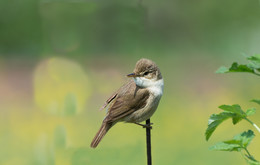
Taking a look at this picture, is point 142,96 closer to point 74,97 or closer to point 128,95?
point 128,95

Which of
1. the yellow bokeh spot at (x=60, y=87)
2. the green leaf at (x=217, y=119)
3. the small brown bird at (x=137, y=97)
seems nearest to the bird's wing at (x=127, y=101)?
the small brown bird at (x=137, y=97)

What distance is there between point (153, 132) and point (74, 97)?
0.73 metres

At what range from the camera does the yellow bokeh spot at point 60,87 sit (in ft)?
11.7

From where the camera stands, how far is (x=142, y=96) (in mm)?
1972

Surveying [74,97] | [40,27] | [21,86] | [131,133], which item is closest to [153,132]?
[131,133]

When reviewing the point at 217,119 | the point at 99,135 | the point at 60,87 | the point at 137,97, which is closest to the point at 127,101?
the point at 137,97

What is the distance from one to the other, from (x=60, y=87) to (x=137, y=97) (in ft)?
6.61

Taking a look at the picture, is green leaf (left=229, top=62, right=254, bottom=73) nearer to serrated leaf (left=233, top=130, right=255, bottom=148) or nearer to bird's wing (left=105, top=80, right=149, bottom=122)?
serrated leaf (left=233, top=130, right=255, bottom=148)

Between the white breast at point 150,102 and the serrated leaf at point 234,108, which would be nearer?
the serrated leaf at point 234,108

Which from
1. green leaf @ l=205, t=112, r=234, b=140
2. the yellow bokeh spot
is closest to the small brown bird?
green leaf @ l=205, t=112, r=234, b=140

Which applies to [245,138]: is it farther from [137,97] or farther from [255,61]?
[137,97]

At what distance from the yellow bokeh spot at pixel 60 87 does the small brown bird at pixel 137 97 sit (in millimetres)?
1592

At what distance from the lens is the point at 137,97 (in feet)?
6.43

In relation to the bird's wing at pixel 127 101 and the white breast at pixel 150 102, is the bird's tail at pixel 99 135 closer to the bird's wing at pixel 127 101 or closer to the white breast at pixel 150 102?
the bird's wing at pixel 127 101
